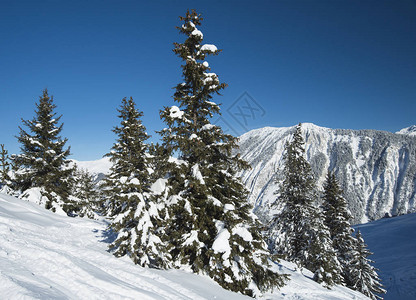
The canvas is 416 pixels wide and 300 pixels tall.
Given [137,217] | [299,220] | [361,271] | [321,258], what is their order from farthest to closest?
[361,271], [299,220], [321,258], [137,217]

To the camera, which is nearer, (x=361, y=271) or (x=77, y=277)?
(x=77, y=277)

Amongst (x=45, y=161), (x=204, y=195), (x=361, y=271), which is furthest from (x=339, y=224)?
(x=45, y=161)

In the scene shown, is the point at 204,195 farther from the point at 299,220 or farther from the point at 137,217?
the point at 299,220

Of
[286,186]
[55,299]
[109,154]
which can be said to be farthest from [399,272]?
[55,299]

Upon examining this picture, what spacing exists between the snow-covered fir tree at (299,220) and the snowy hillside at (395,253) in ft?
102

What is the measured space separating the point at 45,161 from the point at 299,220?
2255 centimetres

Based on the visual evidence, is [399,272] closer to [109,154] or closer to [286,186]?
[286,186]

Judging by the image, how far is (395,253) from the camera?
5444 centimetres

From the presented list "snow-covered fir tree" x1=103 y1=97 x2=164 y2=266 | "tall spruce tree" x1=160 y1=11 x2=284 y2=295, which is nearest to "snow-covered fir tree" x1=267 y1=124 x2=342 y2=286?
"tall spruce tree" x1=160 y1=11 x2=284 y2=295

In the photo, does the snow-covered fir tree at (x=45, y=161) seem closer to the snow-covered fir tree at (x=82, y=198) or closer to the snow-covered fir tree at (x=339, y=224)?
the snow-covered fir tree at (x=82, y=198)

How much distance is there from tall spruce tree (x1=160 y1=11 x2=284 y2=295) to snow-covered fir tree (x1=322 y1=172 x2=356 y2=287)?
1711cm

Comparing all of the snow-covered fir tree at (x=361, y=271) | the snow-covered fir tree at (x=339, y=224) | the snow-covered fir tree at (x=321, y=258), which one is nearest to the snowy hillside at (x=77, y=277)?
the snow-covered fir tree at (x=321, y=258)

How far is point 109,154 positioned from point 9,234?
11634mm

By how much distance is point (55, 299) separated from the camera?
422 cm
